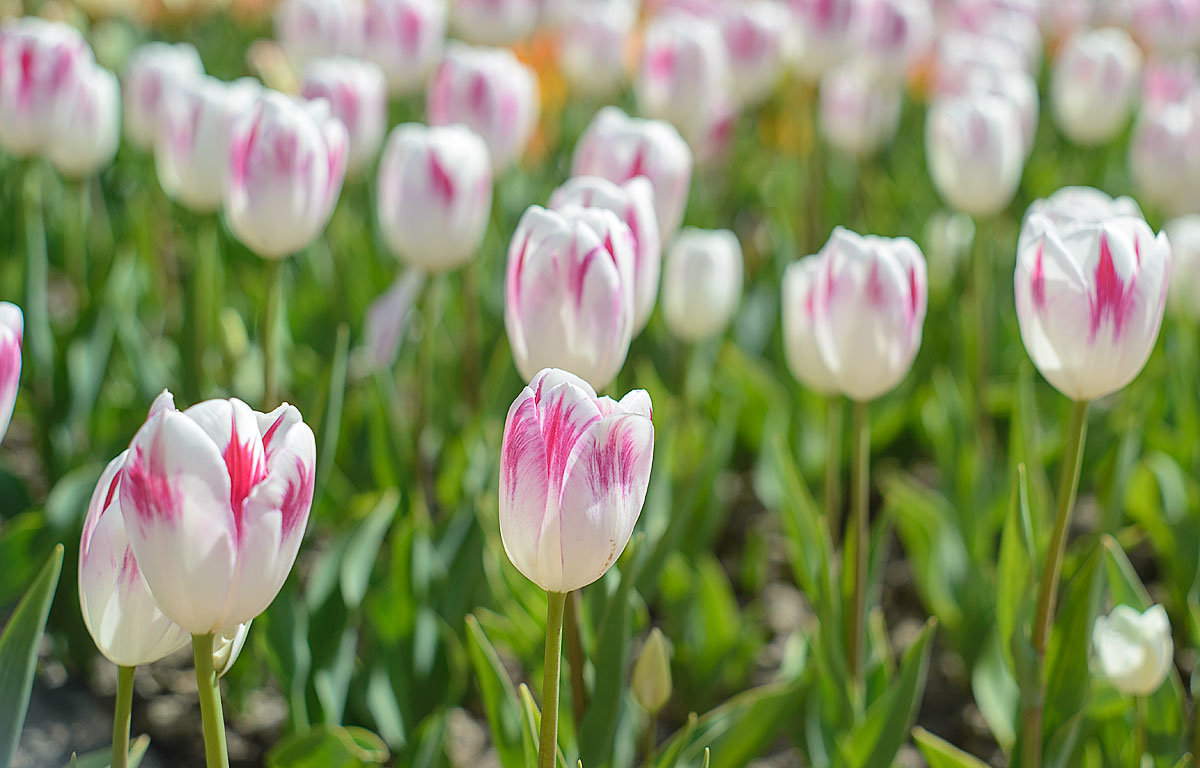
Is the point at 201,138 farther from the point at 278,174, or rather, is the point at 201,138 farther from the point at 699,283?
the point at 699,283

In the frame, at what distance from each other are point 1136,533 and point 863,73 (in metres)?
1.37

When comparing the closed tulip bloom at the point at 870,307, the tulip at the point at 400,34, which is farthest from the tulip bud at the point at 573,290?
the tulip at the point at 400,34

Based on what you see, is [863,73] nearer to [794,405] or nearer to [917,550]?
[794,405]

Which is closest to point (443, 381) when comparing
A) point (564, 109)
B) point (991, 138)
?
point (991, 138)

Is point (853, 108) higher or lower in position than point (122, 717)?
lower

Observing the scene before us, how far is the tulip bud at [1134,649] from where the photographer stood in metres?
1.15

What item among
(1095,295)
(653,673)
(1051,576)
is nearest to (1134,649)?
(1051,576)

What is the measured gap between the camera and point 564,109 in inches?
152

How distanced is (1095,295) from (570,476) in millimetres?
597

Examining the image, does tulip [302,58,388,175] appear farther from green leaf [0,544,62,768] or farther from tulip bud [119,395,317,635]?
tulip bud [119,395,317,635]

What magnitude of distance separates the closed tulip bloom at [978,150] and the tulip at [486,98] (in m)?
0.76

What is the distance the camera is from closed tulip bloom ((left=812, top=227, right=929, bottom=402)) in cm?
132

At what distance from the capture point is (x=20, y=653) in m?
1.01

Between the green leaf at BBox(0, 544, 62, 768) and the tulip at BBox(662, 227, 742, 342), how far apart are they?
41.9 inches
